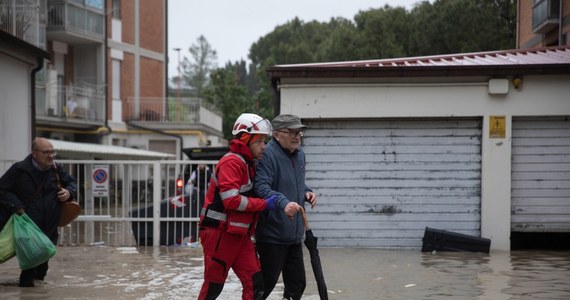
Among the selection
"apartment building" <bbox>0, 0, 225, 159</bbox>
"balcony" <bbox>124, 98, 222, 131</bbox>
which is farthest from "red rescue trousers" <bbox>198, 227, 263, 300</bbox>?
"balcony" <bbox>124, 98, 222, 131</bbox>

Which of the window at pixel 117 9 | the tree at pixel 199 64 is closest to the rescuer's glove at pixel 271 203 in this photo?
the window at pixel 117 9

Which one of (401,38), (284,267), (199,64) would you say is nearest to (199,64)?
(199,64)

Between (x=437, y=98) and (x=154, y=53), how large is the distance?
1253 inches

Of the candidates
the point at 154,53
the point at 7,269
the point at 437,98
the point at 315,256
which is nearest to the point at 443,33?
the point at 154,53

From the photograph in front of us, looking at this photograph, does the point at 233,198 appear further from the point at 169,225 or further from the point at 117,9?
the point at 117,9

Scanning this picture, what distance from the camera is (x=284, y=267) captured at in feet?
25.6

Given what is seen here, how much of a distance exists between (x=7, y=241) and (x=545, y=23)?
23173mm

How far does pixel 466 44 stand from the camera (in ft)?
157

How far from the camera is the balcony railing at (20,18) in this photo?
17109 millimetres

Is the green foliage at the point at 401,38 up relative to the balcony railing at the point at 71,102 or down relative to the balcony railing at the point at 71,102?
up

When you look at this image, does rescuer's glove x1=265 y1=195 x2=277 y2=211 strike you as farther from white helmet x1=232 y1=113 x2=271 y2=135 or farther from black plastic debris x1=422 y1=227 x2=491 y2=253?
black plastic debris x1=422 y1=227 x2=491 y2=253

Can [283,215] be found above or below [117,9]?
below

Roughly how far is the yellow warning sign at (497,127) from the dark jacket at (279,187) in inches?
295

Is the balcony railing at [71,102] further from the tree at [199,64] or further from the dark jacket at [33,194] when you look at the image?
the tree at [199,64]
